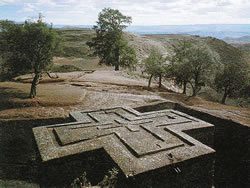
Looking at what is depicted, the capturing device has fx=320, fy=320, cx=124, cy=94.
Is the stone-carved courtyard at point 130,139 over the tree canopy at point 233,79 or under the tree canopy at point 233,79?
over

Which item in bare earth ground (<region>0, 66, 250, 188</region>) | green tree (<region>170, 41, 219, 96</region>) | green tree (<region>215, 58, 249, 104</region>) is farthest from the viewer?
green tree (<region>215, 58, 249, 104</region>)

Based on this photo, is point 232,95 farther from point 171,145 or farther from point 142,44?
point 142,44

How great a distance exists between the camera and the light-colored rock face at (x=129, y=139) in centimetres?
1661

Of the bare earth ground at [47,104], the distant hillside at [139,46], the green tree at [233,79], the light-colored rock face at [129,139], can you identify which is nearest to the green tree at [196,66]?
the green tree at [233,79]

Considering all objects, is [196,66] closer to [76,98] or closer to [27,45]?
[76,98]

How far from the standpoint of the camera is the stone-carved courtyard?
652 inches

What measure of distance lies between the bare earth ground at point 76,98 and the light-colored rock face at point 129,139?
12.4 m

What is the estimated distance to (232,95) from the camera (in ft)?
201

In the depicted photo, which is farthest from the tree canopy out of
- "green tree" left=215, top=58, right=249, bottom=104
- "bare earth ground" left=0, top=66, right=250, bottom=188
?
"bare earth ground" left=0, top=66, right=250, bottom=188

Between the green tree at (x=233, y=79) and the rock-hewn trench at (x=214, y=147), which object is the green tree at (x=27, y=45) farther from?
the green tree at (x=233, y=79)

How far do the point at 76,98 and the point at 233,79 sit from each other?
3165 centimetres

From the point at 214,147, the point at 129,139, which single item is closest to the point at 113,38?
the point at 214,147

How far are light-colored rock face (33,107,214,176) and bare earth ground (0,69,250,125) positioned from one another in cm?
1239

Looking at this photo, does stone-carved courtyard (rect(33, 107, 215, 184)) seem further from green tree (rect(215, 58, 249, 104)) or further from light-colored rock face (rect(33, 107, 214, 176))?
green tree (rect(215, 58, 249, 104))
